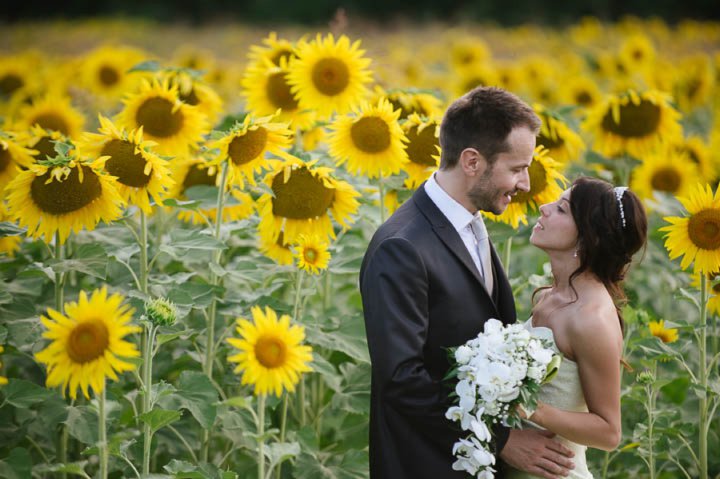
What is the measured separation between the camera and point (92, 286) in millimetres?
3678

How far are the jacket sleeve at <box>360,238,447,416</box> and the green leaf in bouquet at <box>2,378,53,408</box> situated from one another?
3.94 feet

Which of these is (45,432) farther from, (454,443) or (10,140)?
(454,443)

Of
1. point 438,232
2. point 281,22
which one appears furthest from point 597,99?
point 281,22

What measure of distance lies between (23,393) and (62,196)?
2.28 feet

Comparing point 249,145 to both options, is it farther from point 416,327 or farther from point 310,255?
point 416,327

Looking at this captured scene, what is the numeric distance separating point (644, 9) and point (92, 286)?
19793 millimetres

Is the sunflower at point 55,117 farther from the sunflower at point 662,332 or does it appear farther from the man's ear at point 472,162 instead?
the sunflower at point 662,332

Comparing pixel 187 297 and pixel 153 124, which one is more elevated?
pixel 153 124

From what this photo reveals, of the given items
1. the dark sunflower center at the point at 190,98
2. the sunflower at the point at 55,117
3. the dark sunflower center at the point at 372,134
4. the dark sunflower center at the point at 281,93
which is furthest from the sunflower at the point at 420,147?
the sunflower at the point at 55,117

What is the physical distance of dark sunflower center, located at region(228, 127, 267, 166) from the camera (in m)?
3.26

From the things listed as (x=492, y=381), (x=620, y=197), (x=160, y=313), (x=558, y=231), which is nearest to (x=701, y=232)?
(x=620, y=197)

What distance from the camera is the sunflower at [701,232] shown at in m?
3.37

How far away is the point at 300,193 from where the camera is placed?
3.32m

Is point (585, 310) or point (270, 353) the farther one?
point (585, 310)
